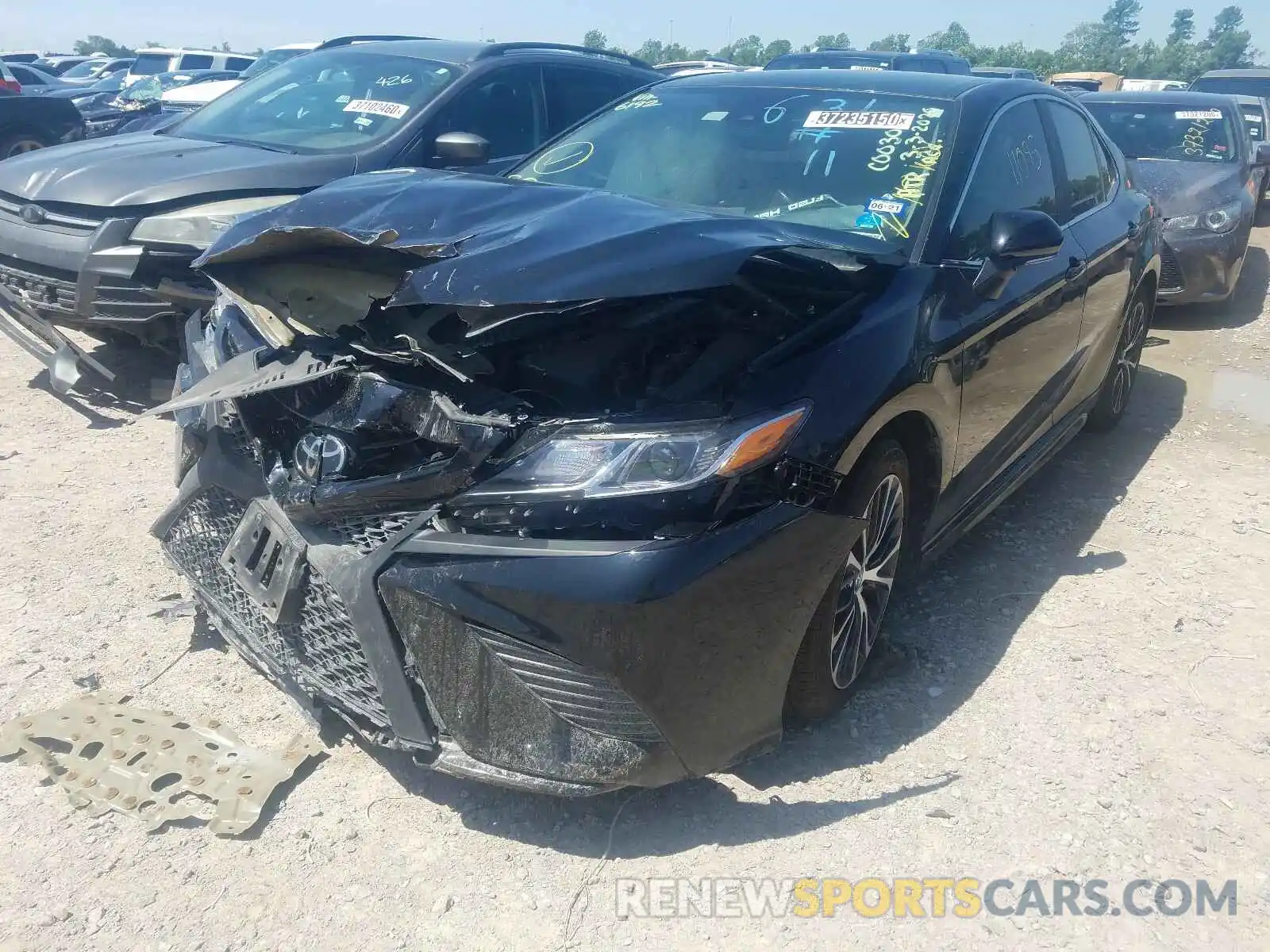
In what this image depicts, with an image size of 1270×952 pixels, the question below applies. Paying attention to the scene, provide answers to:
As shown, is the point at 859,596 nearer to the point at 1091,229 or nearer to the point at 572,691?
the point at 572,691

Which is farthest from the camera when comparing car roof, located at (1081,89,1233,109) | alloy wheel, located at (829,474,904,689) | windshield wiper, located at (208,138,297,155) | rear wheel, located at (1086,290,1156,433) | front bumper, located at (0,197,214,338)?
car roof, located at (1081,89,1233,109)

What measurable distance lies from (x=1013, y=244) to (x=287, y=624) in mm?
2337

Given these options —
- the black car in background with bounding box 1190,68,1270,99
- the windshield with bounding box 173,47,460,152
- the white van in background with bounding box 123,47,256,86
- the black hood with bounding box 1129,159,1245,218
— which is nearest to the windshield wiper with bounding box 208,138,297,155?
the windshield with bounding box 173,47,460,152

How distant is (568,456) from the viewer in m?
2.21

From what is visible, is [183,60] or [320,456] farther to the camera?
[183,60]

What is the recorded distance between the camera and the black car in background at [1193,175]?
770cm

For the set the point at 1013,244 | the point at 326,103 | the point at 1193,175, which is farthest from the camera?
the point at 1193,175

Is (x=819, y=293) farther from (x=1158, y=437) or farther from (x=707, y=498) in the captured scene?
(x=1158, y=437)

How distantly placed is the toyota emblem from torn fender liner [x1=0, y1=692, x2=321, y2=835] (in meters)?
0.81

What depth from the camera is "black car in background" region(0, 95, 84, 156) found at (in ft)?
37.9

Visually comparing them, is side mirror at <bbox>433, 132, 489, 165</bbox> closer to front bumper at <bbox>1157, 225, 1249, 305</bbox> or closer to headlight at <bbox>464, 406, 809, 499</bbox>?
headlight at <bbox>464, 406, 809, 499</bbox>

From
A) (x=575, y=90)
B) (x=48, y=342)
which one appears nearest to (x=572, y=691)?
(x=48, y=342)

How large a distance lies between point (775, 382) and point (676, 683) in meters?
0.72

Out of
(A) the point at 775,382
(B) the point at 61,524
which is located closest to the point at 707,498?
(A) the point at 775,382
